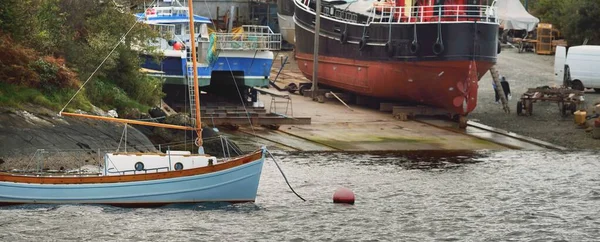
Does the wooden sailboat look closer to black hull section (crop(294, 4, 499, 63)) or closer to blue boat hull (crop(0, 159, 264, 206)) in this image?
blue boat hull (crop(0, 159, 264, 206))

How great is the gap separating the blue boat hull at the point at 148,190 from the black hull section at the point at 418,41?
2707cm

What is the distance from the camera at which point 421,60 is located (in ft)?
217

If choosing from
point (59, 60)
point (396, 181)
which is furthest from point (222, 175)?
point (59, 60)

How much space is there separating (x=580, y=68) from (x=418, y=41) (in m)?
13.0

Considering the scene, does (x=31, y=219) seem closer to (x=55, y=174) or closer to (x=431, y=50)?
(x=55, y=174)

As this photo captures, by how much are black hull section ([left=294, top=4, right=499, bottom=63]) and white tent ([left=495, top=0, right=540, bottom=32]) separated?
31297 millimetres

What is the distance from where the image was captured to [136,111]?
5166 centimetres

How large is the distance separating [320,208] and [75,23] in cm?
1939

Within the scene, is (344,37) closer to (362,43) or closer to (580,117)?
(362,43)

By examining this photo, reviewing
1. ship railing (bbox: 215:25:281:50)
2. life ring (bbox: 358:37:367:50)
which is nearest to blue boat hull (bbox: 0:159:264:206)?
ship railing (bbox: 215:25:281:50)

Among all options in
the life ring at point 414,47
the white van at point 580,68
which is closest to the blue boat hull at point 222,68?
the life ring at point 414,47

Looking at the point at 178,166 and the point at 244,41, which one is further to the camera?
the point at 244,41

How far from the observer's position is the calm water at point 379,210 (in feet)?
122

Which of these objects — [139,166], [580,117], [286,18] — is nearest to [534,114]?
[580,117]
